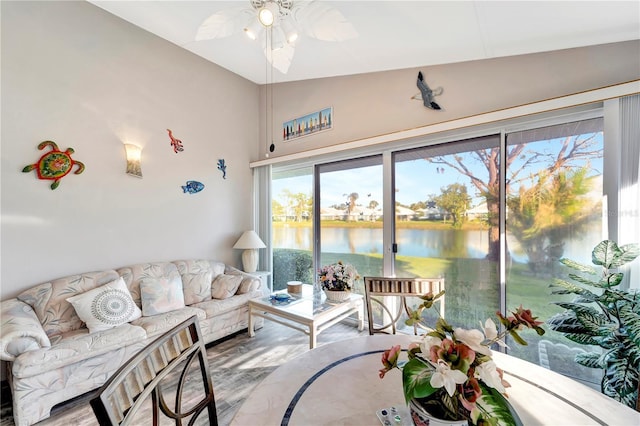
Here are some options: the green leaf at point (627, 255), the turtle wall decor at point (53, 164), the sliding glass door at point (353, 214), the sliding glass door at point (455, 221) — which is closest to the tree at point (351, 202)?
the sliding glass door at point (353, 214)

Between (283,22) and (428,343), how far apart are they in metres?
2.16

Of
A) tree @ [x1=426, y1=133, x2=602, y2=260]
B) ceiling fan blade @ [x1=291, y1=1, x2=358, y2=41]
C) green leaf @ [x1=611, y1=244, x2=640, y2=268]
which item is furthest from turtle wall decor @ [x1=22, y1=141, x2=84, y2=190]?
green leaf @ [x1=611, y1=244, x2=640, y2=268]

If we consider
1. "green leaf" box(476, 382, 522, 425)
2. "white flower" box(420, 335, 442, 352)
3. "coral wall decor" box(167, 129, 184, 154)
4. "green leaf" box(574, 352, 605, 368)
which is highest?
"coral wall decor" box(167, 129, 184, 154)

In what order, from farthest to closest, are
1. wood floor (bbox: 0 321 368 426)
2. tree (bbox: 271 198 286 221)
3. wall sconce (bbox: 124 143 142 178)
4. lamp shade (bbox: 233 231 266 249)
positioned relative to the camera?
1. tree (bbox: 271 198 286 221)
2. lamp shade (bbox: 233 231 266 249)
3. wall sconce (bbox: 124 143 142 178)
4. wood floor (bbox: 0 321 368 426)

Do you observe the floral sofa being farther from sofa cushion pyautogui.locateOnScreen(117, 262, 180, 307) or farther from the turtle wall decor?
the turtle wall decor

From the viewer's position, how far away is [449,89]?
8.41ft

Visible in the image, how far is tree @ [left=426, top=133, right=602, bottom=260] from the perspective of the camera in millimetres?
2061

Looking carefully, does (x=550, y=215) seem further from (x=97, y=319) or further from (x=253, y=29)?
(x=97, y=319)

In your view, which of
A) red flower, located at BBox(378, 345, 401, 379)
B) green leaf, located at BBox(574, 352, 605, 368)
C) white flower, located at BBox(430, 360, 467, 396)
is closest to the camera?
white flower, located at BBox(430, 360, 467, 396)

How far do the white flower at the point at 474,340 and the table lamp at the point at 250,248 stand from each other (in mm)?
3281

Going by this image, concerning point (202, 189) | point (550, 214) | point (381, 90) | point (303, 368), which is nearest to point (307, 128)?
point (381, 90)

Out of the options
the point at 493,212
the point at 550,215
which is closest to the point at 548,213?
the point at 550,215

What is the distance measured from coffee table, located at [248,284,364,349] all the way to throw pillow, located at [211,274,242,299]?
35cm

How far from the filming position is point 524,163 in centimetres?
229
